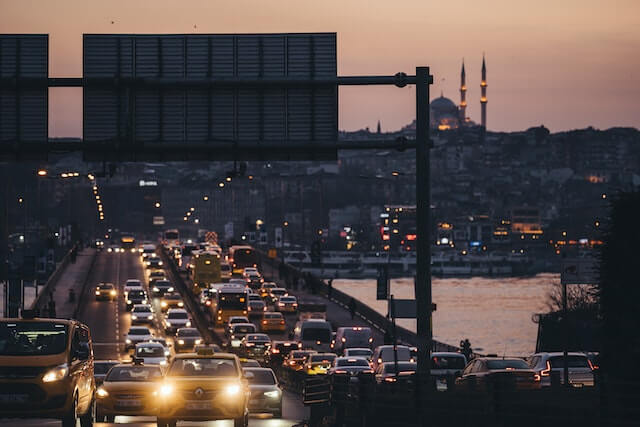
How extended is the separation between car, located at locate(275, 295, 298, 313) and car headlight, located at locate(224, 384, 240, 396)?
72.5 meters

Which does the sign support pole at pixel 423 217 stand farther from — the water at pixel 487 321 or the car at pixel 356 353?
the water at pixel 487 321

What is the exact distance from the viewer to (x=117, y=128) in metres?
32.1

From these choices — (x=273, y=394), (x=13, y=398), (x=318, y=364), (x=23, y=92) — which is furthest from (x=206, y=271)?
(x=13, y=398)

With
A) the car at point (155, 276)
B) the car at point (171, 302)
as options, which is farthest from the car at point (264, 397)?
the car at point (155, 276)

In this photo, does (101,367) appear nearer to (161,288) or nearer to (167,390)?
(167,390)

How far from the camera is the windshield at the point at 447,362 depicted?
133 ft

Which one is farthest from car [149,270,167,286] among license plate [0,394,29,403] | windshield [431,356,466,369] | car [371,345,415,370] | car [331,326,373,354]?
license plate [0,394,29,403]

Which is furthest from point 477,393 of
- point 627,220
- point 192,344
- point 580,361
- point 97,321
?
point 97,321

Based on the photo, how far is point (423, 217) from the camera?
31234mm

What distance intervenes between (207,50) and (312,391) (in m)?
7.71

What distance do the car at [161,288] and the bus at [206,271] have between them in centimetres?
191

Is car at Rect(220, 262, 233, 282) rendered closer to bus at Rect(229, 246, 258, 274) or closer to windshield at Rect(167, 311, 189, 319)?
bus at Rect(229, 246, 258, 274)

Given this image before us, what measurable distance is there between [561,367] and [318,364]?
14.6 m

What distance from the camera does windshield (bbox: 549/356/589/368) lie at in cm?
3753
